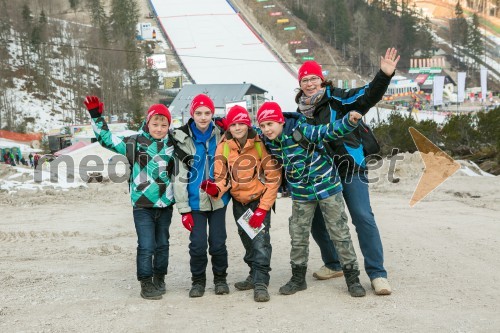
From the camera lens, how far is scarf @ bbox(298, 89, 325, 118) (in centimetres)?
440

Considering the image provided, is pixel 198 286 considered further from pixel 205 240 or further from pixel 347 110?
pixel 347 110

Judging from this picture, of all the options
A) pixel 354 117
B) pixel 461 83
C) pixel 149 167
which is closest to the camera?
pixel 354 117

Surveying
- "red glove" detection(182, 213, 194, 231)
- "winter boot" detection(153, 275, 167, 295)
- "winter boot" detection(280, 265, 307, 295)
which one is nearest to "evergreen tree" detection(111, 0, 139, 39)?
"winter boot" detection(153, 275, 167, 295)

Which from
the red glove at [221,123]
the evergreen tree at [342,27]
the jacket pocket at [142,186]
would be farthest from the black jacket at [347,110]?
the evergreen tree at [342,27]

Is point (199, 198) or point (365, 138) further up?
point (365, 138)

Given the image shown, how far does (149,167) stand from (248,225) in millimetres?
829

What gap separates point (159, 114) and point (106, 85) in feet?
196

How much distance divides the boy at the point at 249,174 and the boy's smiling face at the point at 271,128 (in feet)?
0.47

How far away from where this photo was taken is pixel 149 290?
437 cm

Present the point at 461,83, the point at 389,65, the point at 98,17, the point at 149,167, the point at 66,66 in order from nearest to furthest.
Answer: the point at 389,65, the point at 149,167, the point at 461,83, the point at 66,66, the point at 98,17

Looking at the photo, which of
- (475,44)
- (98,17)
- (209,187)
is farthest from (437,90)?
(98,17)

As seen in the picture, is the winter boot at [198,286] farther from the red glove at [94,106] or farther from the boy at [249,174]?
the red glove at [94,106]

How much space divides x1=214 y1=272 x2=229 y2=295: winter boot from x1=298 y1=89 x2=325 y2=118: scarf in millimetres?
1310

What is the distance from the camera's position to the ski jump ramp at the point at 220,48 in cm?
5692
